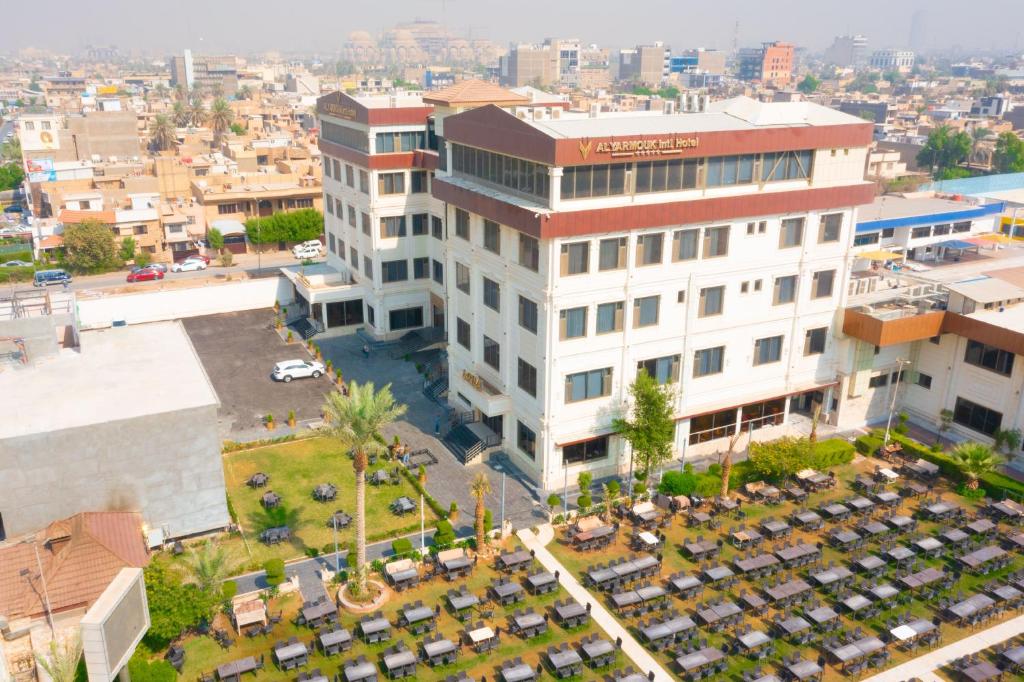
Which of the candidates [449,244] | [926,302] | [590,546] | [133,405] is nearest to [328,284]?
[449,244]

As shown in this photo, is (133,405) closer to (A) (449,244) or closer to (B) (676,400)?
(A) (449,244)

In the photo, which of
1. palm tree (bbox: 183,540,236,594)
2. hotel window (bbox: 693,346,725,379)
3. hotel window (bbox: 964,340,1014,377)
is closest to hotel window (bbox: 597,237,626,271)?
hotel window (bbox: 693,346,725,379)

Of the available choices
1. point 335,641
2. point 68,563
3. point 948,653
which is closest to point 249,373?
point 68,563

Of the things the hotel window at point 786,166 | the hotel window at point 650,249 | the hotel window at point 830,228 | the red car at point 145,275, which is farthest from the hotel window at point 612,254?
the red car at point 145,275

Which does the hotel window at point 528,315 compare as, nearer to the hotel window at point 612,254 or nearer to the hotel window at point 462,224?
the hotel window at point 612,254

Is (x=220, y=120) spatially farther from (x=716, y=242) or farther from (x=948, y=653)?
(x=948, y=653)

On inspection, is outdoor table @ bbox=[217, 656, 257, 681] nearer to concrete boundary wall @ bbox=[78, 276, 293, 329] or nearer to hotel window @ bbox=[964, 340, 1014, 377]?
hotel window @ bbox=[964, 340, 1014, 377]

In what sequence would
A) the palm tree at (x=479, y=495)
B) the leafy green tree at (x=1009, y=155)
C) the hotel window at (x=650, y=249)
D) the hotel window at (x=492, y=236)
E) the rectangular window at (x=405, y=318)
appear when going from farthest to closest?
1. the leafy green tree at (x=1009, y=155)
2. the rectangular window at (x=405, y=318)
3. the hotel window at (x=492, y=236)
4. the hotel window at (x=650, y=249)
5. the palm tree at (x=479, y=495)
